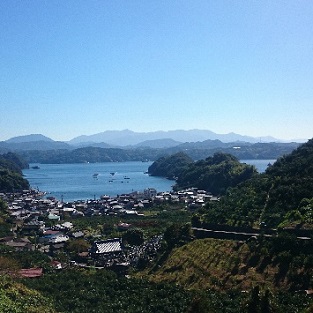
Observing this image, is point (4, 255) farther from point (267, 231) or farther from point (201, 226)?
point (267, 231)

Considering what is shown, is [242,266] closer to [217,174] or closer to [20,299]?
[20,299]

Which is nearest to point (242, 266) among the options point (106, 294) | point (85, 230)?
point (106, 294)

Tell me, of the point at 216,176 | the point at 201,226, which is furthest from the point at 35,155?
the point at 201,226

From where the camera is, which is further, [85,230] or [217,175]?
[217,175]

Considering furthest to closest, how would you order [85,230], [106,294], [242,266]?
[85,230], [242,266], [106,294]

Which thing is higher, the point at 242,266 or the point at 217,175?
A: the point at 217,175

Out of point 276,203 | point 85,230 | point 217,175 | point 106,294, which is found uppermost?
point 276,203

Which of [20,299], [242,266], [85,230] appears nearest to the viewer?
[20,299]
